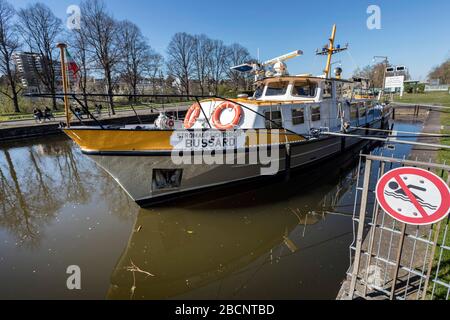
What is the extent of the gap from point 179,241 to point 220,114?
3.95m

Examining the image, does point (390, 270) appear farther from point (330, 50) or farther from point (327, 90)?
point (330, 50)

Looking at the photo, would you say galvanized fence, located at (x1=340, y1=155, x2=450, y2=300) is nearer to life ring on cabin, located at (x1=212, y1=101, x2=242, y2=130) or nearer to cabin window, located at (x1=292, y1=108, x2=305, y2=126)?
life ring on cabin, located at (x1=212, y1=101, x2=242, y2=130)

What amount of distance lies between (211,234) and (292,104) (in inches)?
186

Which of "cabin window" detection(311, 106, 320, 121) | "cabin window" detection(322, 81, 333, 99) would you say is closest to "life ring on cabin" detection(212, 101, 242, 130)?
"cabin window" detection(311, 106, 320, 121)

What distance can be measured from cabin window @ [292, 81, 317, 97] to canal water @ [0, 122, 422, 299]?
2944mm

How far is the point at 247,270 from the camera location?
14.8 feet

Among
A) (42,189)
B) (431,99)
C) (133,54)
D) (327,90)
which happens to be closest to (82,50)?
(133,54)

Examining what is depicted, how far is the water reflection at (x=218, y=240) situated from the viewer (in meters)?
4.28

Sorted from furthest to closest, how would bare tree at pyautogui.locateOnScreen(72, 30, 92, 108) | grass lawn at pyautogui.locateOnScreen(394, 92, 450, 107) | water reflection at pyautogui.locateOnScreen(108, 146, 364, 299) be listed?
grass lawn at pyautogui.locateOnScreen(394, 92, 450, 107) < bare tree at pyautogui.locateOnScreen(72, 30, 92, 108) < water reflection at pyautogui.locateOnScreen(108, 146, 364, 299)

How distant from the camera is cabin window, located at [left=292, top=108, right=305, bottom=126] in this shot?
7949 mm

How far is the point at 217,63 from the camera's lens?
49.8 meters

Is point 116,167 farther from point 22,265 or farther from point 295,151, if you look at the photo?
point 295,151
